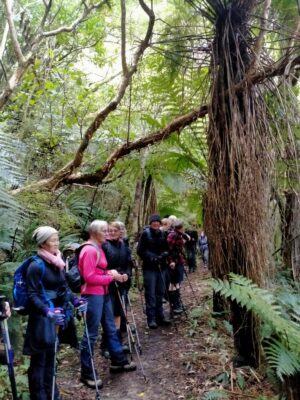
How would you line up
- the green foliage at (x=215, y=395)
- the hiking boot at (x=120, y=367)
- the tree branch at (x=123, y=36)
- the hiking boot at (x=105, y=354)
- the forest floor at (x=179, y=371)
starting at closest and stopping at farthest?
the green foliage at (x=215, y=395), the forest floor at (x=179, y=371), the hiking boot at (x=120, y=367), the tree branch at (x=123, y=36), the hiking boot at (x=105, y=354)

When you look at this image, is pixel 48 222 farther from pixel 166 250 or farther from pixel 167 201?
pixel 167 201

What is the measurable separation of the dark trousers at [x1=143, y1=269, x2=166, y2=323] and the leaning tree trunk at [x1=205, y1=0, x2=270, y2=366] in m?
2.24

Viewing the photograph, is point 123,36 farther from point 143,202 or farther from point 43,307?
point 143,202

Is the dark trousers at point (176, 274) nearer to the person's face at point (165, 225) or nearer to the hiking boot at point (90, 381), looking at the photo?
the person's face at point (165, 225)

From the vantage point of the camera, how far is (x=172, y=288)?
7070 millimetres

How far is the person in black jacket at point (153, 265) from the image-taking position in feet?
20.8

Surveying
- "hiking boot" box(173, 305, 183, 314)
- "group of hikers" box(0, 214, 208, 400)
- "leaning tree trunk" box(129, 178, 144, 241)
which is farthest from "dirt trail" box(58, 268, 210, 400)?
"leaning tree trunk" box(129, 178, 144, 241)

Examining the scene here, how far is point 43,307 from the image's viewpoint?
3359mm

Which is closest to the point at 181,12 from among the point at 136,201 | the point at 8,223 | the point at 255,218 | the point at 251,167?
the point at 251,167

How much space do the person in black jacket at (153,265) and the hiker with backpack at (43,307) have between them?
2.80m

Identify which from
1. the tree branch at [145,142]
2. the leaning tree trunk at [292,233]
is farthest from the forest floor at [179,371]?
the tree branch at [145,142]

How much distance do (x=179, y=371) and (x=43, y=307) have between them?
2.12 m

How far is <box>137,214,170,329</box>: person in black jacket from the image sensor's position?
6.33m

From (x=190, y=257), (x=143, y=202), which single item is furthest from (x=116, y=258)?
(x=190, y=257)
